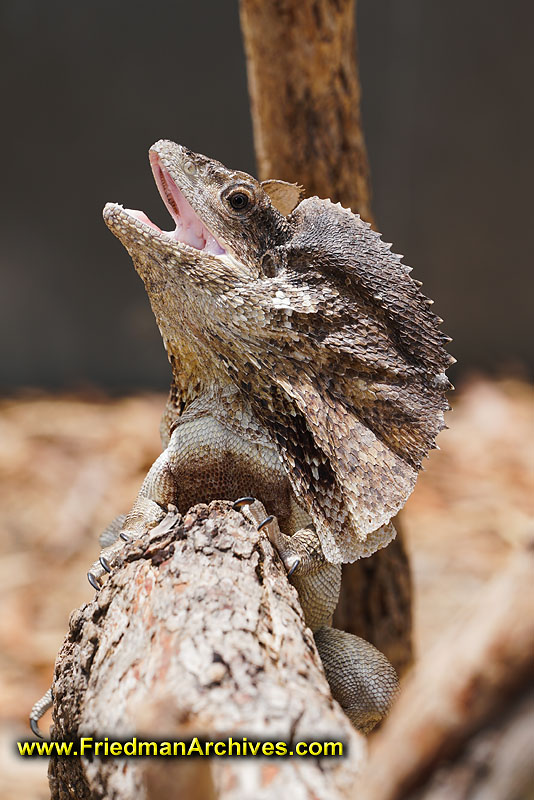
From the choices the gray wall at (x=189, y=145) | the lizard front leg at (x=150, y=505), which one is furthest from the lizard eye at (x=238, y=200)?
the gray wall at (x=189, y=145)

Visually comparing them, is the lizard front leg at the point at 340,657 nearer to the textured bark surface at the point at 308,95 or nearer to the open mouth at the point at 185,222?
the open mouth at the point at 185,222

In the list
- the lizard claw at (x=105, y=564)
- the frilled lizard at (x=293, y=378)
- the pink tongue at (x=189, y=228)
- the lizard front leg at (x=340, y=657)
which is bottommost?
the lizard front leg at (x=340, y=657)

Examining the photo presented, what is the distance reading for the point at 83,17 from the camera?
184 inches

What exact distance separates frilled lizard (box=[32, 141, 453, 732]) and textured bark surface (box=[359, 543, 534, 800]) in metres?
0.72

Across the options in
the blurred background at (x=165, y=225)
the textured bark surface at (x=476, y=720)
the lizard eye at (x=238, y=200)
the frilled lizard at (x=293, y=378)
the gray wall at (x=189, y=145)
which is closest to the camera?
the textured bark surface at (x=476, y=720)

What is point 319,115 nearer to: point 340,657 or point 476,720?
point 340,657

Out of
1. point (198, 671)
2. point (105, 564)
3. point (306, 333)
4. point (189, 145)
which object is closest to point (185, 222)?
point (306, 333)

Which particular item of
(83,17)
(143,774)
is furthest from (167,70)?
(143,774)

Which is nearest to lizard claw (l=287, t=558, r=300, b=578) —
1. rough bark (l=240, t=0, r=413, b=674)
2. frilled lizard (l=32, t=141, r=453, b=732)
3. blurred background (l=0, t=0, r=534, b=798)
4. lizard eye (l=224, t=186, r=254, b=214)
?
frilled lizard (l=32, t=141, r=453, b=732)

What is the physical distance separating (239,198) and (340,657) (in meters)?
1.13

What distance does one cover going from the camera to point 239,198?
167cm

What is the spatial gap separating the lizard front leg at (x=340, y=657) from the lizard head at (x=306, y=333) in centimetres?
5

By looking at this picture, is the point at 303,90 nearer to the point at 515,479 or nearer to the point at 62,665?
the point at 62,665

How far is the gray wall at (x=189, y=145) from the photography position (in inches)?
178
